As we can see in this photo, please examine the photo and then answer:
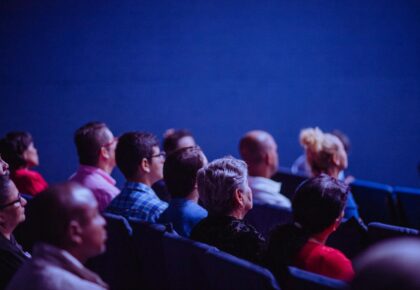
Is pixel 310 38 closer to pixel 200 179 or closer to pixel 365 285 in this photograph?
pixel 200 179

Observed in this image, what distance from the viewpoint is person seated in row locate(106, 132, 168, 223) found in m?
3.43

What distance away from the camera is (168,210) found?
3.16 meters

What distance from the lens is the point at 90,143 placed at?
14.0 ft

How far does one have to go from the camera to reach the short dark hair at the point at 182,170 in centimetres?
318

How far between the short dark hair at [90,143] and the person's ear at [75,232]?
2362 millimetres

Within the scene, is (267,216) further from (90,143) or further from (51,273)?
(51,273)

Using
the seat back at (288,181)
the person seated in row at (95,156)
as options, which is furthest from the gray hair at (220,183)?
the seat back at (288,181)

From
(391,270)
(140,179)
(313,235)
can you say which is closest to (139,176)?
(140,179)

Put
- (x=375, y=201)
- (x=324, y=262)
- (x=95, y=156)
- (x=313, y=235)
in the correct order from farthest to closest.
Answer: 1. (x=375, y=201)
2. (x=95, y=156)
3. (x=313, y=235)
4. (x=324, y=262)

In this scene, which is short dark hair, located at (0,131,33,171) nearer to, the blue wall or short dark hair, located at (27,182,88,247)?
the blue wall

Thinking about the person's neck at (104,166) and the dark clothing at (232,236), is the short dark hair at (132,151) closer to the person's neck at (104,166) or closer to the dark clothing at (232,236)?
the person's neck at (104,166)

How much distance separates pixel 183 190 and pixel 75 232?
4.39ft

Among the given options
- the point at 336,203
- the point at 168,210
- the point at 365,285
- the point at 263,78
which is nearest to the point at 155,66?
the point at 263,78

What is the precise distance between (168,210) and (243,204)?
47 cm
